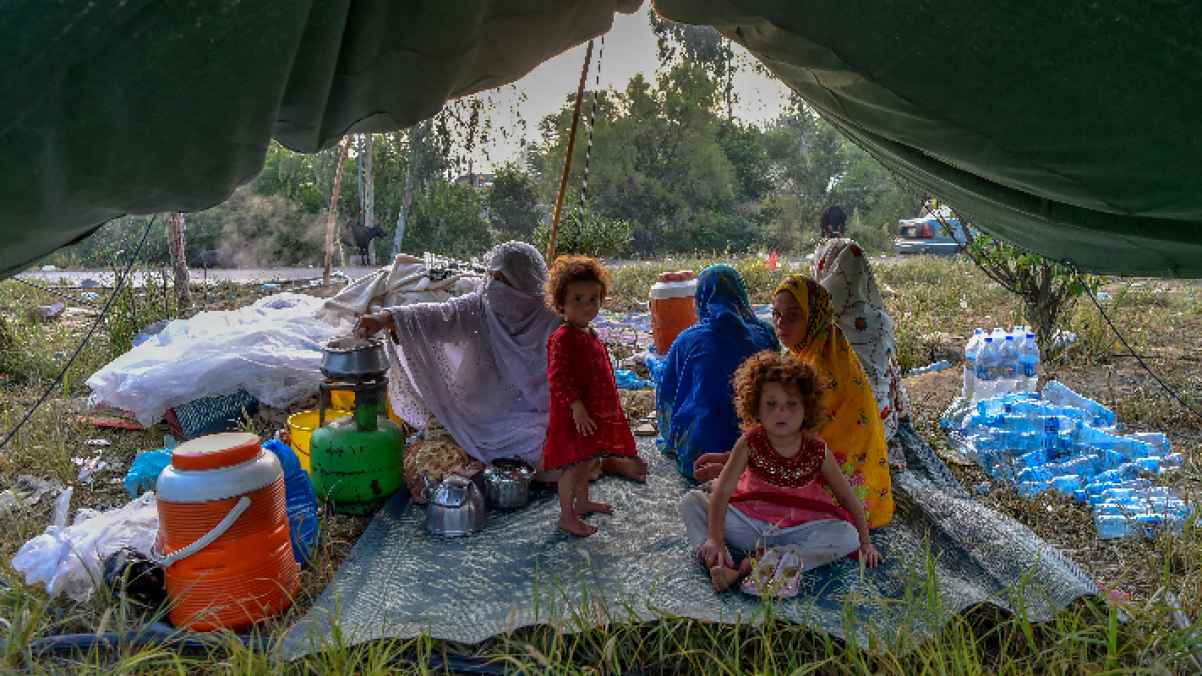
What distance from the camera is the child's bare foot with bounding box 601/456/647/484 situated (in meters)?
4.23

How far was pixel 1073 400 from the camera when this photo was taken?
16.5 feet

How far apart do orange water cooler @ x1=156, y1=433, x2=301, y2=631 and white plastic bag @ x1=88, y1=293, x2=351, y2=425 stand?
2095 mm

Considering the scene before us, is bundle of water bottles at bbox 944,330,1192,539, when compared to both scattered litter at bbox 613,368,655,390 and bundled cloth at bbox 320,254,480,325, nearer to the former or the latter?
scattered litter at bbox 613,368,655,390

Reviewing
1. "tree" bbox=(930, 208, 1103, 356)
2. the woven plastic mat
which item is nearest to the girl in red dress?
the woven plastic mat

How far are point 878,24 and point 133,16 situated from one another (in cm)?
140

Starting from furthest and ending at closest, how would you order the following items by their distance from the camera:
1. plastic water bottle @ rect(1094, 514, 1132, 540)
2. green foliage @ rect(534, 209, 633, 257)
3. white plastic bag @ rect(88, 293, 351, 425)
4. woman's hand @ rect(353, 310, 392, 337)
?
green foliage @ rect(534, 209, 633, 257), white plastic bag @ rect(88, 293, 351, 425), woman's hand @ rect(353, 310, 392, 337), plastic water bottle @ rect(1094, 514, 1132, 540)

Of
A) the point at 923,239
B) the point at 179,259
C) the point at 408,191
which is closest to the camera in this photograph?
the point at 179,259

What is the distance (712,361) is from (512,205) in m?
16.2

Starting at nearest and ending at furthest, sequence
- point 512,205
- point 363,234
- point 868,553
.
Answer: point 868,553
point 363,234
point 512,205

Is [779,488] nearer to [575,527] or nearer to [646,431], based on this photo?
[575,527]

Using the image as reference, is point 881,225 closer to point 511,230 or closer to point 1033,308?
point 511,230

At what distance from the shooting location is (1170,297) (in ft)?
30.9

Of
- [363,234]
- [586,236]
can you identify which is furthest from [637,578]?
[363,234]

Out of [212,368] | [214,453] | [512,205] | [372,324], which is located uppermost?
[512,205]
